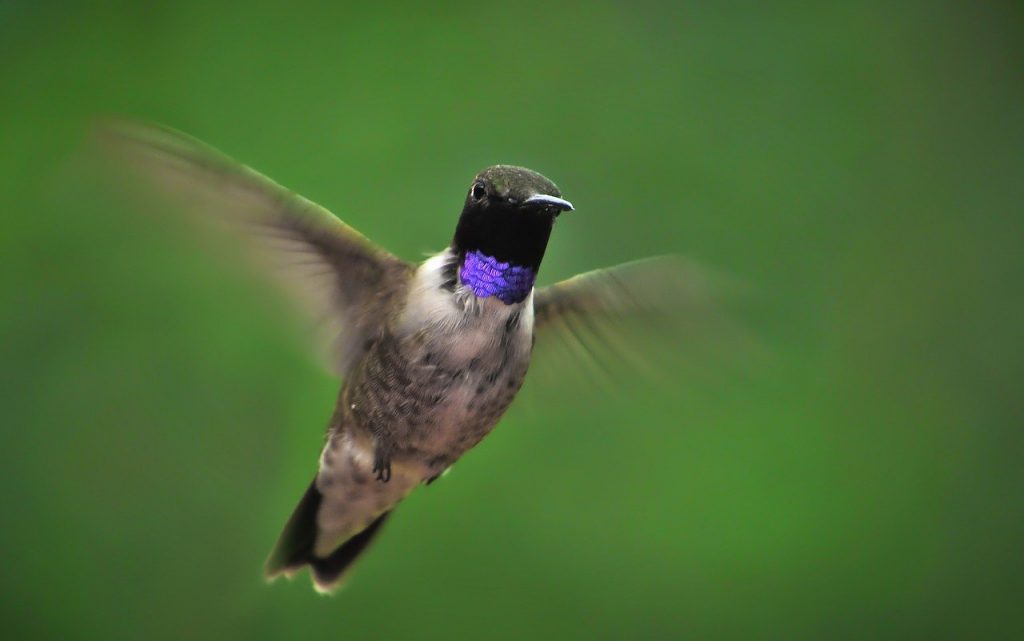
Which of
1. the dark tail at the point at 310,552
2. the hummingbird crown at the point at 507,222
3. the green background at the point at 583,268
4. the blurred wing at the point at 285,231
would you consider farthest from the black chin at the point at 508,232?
the green background at the point at 583,268

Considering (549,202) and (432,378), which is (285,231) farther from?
(549,202)

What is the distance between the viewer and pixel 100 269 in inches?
78.0

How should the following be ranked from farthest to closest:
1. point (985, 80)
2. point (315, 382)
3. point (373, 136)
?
1. point (985, 80)
2. point (373, 136)
3. point (315, 382)

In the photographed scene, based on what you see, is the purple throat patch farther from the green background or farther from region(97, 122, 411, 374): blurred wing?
the green background

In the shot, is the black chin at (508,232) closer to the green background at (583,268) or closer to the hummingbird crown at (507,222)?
the hummingbird crown at (507,222)

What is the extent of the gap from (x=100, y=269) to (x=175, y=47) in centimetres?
45

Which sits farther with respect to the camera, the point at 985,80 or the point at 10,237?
the point at 985,80

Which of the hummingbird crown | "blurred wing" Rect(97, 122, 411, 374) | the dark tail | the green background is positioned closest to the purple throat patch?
the hummingbird crown

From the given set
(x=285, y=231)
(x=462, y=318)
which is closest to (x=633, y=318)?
(x=462, y=318)

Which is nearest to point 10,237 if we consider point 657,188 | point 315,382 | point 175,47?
point 175,47

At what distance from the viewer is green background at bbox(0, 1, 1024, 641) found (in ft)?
6.46

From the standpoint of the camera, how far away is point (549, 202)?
734mm

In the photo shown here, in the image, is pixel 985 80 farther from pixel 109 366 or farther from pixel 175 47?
pixel 109 366

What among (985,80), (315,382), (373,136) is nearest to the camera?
(315,382)
